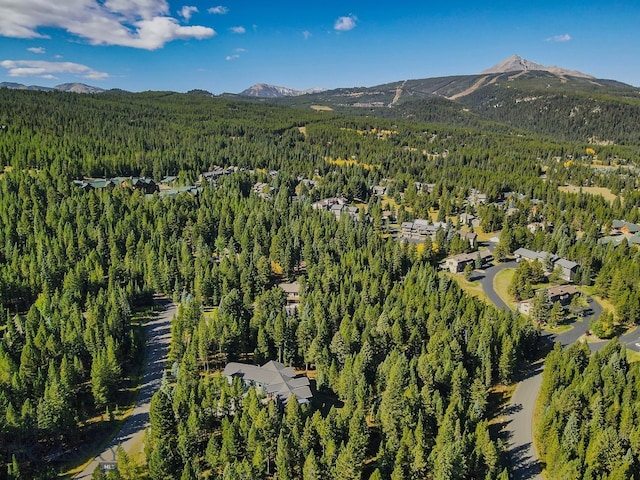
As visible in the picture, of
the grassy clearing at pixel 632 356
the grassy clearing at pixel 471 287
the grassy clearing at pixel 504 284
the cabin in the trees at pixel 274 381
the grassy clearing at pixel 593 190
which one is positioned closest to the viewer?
the cabin in the trees at pixel 274 381

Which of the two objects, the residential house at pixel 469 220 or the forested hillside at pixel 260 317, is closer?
the forested hillside at pixel 260 317

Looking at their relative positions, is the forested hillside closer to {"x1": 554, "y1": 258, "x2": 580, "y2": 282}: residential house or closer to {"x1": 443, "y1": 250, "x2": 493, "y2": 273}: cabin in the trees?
{"x1": 554, "y1": 258, "x2": 580, "y2": 282}: residential house

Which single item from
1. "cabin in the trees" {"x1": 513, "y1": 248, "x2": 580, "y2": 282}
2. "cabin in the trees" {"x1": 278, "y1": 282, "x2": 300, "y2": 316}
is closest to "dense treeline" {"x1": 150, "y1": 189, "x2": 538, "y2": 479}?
"cabin in the trees" {"x1": 278, "y1": 282, "x2": 300, "y2": 316}

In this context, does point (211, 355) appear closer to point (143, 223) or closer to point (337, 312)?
point (337, 312)

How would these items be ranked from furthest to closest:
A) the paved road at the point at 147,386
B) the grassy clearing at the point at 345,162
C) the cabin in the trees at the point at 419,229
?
the grassy clearing at the point at 345,162
the cabin in the trees at the point at 419,229
the paved road at the point at 147,386

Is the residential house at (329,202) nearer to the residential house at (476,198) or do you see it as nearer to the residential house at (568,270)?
the residential house at (476,198)

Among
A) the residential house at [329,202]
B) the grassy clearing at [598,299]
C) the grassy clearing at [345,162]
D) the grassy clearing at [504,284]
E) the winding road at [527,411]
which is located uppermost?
the grassy clearing at [345,162]

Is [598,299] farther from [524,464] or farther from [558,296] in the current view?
[524,464]

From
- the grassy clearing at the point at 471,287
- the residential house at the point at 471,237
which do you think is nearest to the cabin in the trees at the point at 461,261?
the grassy clearing at the point at 471,287
